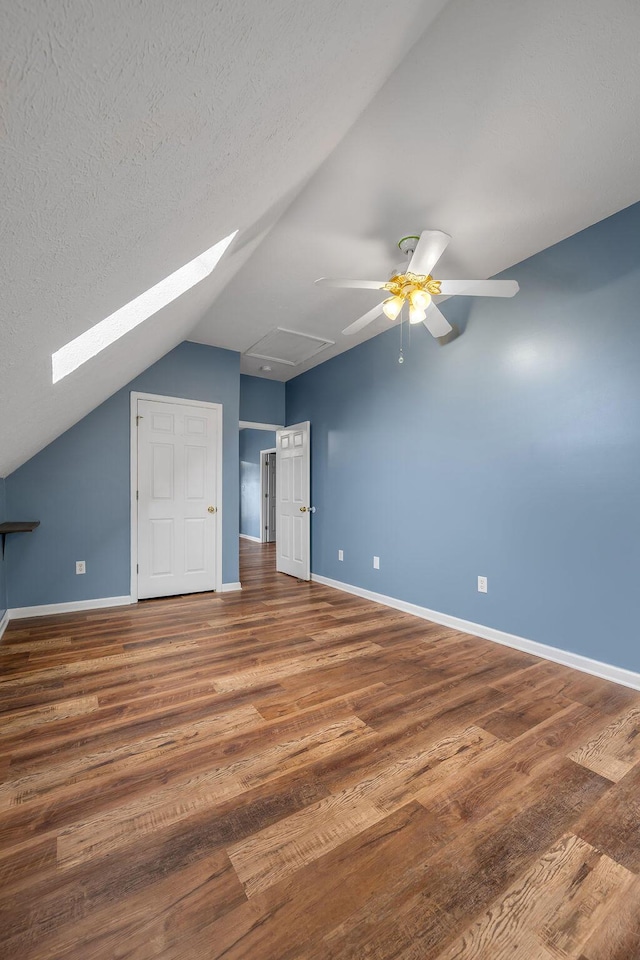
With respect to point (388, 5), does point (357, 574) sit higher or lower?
lower

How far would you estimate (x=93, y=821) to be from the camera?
54.5 inches

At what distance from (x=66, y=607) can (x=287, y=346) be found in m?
3.37

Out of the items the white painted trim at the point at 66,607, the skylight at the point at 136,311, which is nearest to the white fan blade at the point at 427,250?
the skylight at the point at 136,311

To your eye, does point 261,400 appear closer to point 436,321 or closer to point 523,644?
point 436,321

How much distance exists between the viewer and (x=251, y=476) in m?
8.93

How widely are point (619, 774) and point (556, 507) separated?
1.53 m

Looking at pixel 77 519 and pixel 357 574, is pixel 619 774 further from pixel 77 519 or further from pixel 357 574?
pixel 77 519

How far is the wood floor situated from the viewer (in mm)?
1041

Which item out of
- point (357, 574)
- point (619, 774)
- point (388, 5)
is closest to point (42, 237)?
point (388, 5)

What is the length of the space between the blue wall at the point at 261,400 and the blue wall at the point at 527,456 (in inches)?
69.9

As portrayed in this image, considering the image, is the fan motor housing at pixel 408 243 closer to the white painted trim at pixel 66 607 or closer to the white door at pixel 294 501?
the white door at pixel 294 501

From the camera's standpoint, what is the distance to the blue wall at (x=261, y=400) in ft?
17.9

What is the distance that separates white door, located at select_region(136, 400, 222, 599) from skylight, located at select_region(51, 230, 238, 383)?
6.78 feet

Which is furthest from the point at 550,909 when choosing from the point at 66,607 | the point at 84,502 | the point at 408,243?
the point at 84,502
